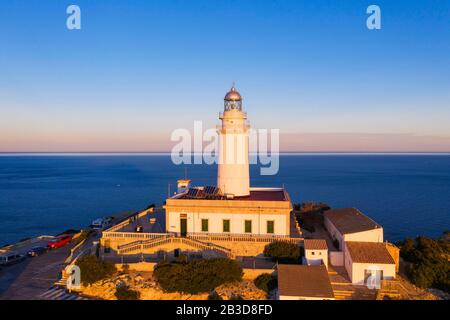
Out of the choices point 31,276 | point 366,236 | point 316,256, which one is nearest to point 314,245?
point 316,256

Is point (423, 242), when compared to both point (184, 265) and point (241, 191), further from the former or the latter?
point (184, 265)

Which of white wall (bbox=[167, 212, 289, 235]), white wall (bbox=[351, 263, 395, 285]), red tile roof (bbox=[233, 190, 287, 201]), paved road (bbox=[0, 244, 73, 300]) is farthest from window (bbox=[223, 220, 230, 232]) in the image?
paved road (bbox=[0, 244, 73, 300])

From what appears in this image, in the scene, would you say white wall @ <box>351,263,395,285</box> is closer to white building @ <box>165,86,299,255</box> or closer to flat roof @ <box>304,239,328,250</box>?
flat roof @ <box>304,239,328,250</box>

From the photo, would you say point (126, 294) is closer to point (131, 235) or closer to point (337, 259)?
point (131, 235)

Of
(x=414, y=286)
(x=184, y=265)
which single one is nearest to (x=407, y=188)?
(x=414, y=286)

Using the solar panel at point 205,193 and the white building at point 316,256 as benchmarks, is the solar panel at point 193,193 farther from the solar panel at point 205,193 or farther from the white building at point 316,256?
the white building at point 316,256

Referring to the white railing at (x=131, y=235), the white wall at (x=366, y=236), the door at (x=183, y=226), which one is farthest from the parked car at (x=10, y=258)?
the white wall at (x=366, y=236)
